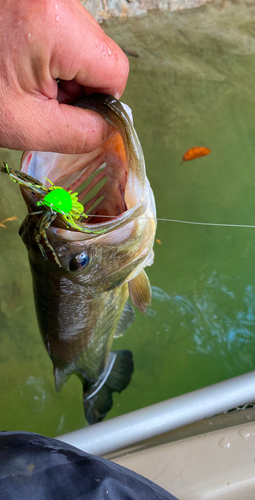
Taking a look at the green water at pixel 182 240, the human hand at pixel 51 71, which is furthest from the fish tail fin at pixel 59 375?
the human hand at pixel 51 71

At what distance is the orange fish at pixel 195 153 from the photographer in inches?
129

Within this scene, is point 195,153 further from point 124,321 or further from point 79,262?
point 79,262

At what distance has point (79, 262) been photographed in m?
1.32

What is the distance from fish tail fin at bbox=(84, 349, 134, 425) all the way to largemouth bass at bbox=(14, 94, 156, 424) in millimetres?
397

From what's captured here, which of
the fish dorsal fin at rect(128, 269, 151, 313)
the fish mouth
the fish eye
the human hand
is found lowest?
the fish dorsal fin at rect(128, 269, 151, 313)

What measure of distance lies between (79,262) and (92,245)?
0.26 ft

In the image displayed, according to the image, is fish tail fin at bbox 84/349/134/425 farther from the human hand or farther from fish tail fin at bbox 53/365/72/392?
the human hand

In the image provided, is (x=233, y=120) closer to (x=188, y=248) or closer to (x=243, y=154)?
(x=243, y=154)

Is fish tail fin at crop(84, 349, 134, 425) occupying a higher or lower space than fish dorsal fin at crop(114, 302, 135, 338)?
lower

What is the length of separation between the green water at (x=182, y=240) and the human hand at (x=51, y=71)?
2047 millimetres

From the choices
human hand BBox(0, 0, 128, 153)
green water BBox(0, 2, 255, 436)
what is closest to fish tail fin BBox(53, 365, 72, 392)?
green water BBox(0, 2, 255, 436)

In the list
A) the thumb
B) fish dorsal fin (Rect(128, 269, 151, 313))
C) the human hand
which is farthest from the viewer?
fish dorsal fin (Rect(128, 269, 151, 313))

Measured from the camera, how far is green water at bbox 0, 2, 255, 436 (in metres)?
2.76

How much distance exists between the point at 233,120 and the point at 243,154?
0.36m
